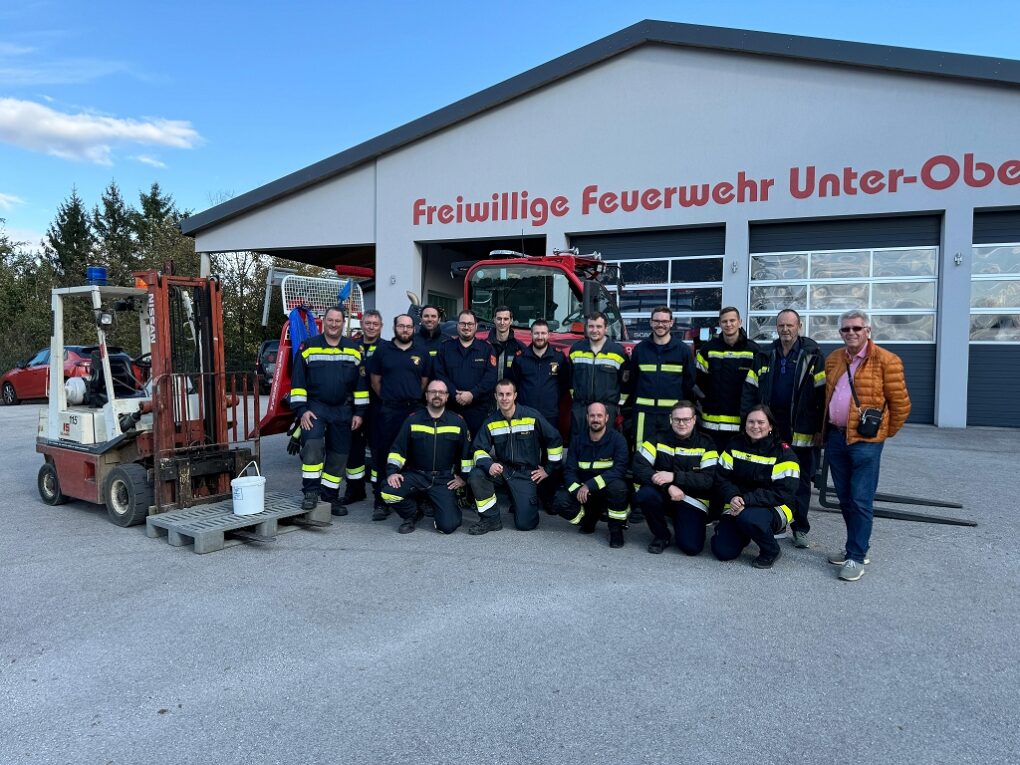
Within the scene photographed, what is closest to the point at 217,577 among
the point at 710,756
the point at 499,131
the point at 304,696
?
the point at 304,696

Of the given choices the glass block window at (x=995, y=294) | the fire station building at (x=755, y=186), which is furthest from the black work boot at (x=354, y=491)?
the glass block window at (x=995, y=294)

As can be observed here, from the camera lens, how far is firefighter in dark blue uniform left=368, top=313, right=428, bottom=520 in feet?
21.4

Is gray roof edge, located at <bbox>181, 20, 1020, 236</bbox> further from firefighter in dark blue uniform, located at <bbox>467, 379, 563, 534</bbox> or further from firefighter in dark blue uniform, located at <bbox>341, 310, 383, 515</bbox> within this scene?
firefighter in dark blue uniform, located at <bbox>467, 379, 563, 534</bbox>

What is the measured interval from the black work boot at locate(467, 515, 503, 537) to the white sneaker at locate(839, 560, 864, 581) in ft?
8.74

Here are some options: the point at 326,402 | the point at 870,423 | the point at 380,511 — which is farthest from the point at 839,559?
the point at 326,402

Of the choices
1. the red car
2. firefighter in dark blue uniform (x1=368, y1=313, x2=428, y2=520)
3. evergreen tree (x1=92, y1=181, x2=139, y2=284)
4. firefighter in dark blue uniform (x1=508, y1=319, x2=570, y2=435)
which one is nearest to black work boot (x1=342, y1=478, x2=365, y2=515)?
firefighter in dark blue uniform (x1=368, y1=313, x2=428, y2=520)

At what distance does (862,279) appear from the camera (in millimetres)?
12930

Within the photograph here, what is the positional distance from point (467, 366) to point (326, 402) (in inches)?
52.4

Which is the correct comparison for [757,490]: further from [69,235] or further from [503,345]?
[69,235]

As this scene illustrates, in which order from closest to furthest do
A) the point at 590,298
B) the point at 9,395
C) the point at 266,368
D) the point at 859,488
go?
1. the point at 859,488
2. the point at 590,298
3. the point at 266,368
4. the point at 9,395

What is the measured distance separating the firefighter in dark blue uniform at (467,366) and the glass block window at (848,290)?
873 centimetres

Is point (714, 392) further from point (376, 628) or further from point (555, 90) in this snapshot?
point (555, 90)

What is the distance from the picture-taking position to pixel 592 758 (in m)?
2.68

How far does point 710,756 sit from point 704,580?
206cm
